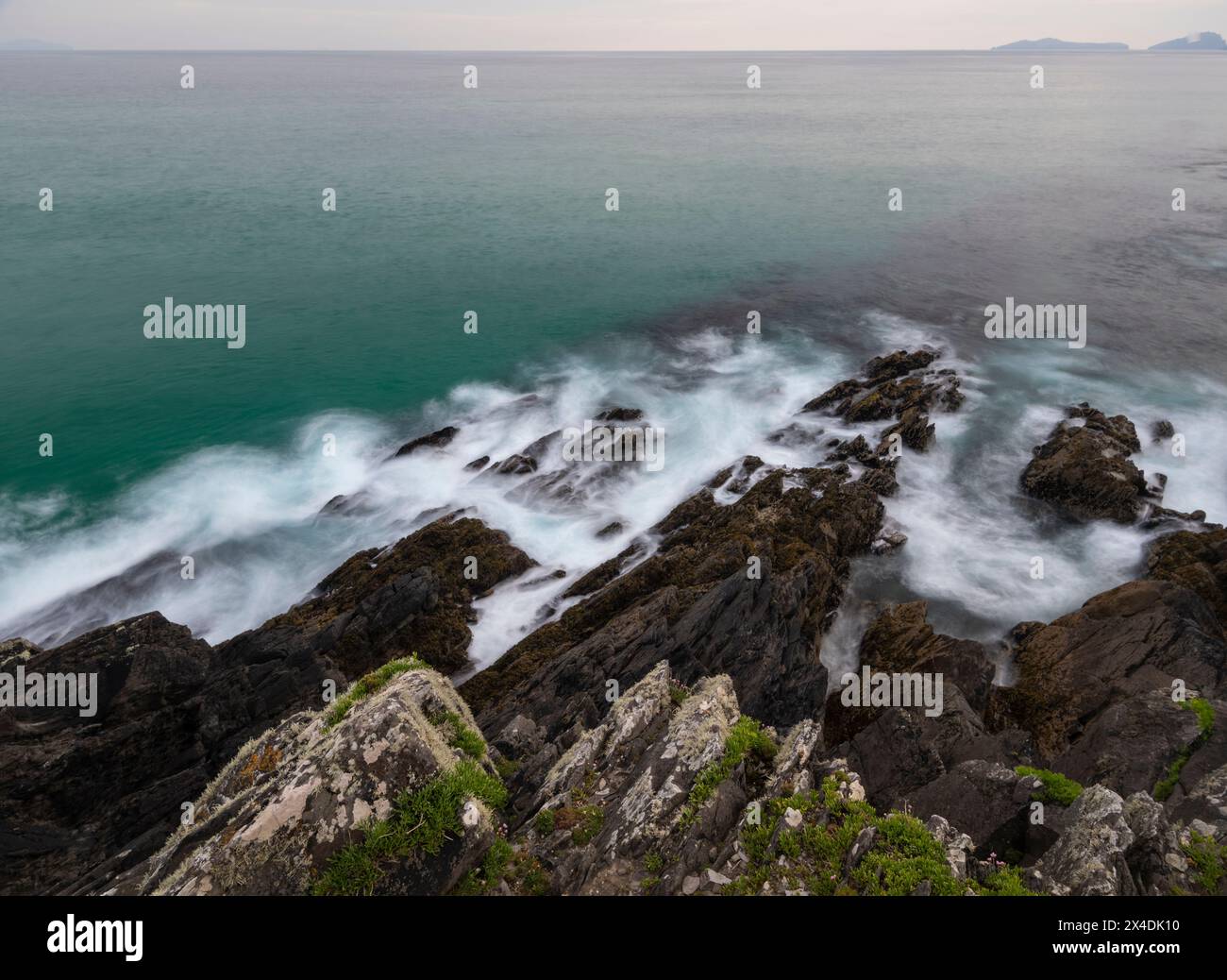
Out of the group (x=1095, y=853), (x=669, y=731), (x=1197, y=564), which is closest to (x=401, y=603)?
(x=669, y=731)

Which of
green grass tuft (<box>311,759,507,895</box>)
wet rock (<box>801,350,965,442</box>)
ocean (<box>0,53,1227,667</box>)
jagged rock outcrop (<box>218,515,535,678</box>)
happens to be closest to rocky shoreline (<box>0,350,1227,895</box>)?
green grass tuft (<box>311,759,507,895</box>)

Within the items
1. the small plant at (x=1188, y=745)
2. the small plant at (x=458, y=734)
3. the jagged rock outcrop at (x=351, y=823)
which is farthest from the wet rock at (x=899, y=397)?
the jagged rock outcrop at (x=351, y=823)

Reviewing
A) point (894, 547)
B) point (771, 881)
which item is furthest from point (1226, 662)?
point (771, 881)

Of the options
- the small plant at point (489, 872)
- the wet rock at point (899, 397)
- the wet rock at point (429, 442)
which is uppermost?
the wet rock at point (899, 397)

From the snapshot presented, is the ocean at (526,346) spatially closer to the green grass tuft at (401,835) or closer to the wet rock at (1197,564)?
the wet rock at (1197,564)

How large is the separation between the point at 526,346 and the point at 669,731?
155 ft

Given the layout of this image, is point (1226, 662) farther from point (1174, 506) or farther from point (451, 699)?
point (451, 699)

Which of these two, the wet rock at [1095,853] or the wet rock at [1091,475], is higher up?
the wet rock at [1091,475]

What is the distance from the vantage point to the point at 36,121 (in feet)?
505

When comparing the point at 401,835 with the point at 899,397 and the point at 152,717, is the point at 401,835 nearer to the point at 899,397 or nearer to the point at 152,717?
the point at 152,717

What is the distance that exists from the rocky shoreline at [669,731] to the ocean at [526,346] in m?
2.52

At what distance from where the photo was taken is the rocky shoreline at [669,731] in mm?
10742

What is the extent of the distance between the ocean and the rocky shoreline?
252 centimetres

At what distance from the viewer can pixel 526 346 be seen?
57625 millimetres
